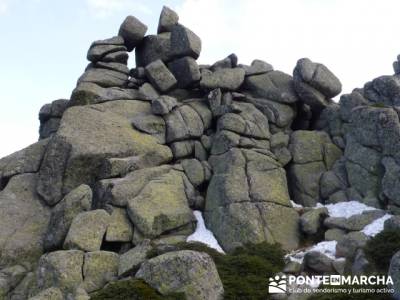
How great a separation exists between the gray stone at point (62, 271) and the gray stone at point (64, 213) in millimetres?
4499

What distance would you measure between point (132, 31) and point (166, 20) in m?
4.56

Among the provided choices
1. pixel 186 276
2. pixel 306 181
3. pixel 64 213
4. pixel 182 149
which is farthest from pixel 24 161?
pixel 306 181

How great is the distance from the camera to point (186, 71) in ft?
179

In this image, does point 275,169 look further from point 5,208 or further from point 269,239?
point 5,208

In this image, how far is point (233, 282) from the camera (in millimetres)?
26828

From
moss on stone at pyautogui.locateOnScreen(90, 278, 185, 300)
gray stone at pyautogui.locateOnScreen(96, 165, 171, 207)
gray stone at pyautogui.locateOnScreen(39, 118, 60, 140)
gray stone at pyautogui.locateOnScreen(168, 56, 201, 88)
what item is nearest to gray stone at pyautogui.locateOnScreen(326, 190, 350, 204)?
gray stone at pyautogui.locateOnScreen(96, 165, 171, 207)

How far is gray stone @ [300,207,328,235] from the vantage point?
3737 centimetres

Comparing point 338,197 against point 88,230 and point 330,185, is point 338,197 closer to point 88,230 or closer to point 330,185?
point 330,185

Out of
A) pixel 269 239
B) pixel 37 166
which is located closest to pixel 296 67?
pixel 269 239

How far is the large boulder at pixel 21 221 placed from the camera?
3781 cm

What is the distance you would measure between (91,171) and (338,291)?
25.7m

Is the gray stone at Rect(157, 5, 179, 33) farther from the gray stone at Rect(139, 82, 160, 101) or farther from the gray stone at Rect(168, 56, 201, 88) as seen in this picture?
the gray stone at Rect(139, 82, 160, 101)

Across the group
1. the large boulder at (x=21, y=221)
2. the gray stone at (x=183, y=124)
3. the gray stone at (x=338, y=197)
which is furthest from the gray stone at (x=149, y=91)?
the gray stone at (x=338, y=197)

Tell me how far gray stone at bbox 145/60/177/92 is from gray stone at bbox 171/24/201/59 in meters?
3.00
